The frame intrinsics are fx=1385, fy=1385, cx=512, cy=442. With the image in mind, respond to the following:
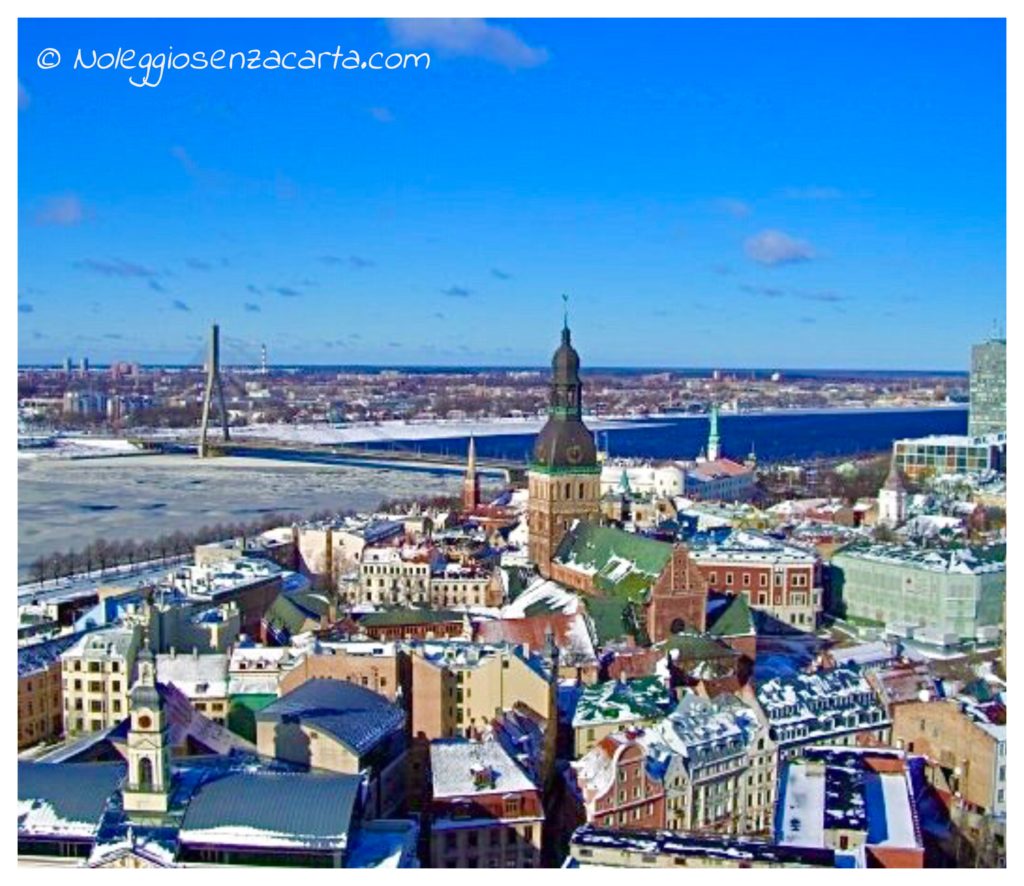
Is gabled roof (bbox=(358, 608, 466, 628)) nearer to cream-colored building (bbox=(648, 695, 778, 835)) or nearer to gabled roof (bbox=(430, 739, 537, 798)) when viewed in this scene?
cream-colored building (bbox=(648, 695, 778, 835))

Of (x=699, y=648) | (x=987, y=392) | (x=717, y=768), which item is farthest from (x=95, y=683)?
(x=987, y=392)

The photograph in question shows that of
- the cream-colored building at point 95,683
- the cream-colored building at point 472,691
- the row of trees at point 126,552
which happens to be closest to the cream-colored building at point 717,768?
the cream-colored building at point 472,691

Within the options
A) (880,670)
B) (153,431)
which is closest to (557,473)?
(880,670)

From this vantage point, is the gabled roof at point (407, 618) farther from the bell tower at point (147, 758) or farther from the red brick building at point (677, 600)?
the bell tower at point (147, 758)

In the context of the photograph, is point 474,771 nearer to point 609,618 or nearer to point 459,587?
point 609,618

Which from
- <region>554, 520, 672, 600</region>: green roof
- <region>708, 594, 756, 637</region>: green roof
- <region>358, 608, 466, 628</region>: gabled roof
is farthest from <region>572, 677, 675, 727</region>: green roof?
<region>554, 520, 672, 600</region>: green roof

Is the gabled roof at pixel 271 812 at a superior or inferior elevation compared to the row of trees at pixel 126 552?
superior
